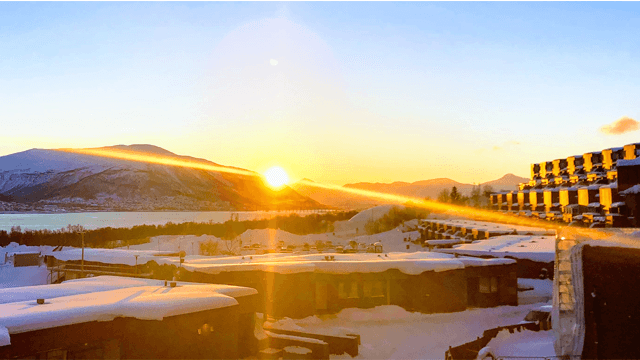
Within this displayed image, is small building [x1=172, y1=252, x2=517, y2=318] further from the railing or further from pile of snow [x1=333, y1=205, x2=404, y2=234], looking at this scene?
pile of snow [x1=333, y1=205, x2=404, y2=234]

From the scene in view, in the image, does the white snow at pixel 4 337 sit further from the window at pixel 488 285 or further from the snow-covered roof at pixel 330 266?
the window at pixel 488 285

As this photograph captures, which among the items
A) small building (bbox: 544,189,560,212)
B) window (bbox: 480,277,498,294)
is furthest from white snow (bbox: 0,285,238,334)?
small building (bbox: 544,189,560,212)

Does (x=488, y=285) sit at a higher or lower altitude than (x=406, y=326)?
higher

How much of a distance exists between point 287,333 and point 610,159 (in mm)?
54982

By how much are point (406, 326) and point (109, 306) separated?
539 inches

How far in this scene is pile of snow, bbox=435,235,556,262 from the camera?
109ft

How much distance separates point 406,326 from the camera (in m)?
22.4

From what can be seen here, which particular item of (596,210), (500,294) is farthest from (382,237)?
(500,294)

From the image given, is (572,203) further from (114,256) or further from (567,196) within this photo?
(114,256)

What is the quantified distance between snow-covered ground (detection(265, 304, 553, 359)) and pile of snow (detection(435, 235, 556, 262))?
7476 mm

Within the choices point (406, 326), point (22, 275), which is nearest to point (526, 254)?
point (406, 326)

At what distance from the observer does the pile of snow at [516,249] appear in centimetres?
3311

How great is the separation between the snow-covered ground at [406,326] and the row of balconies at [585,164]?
39.1 m

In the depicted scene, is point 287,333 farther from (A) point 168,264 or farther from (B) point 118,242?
(B) point 118,242
